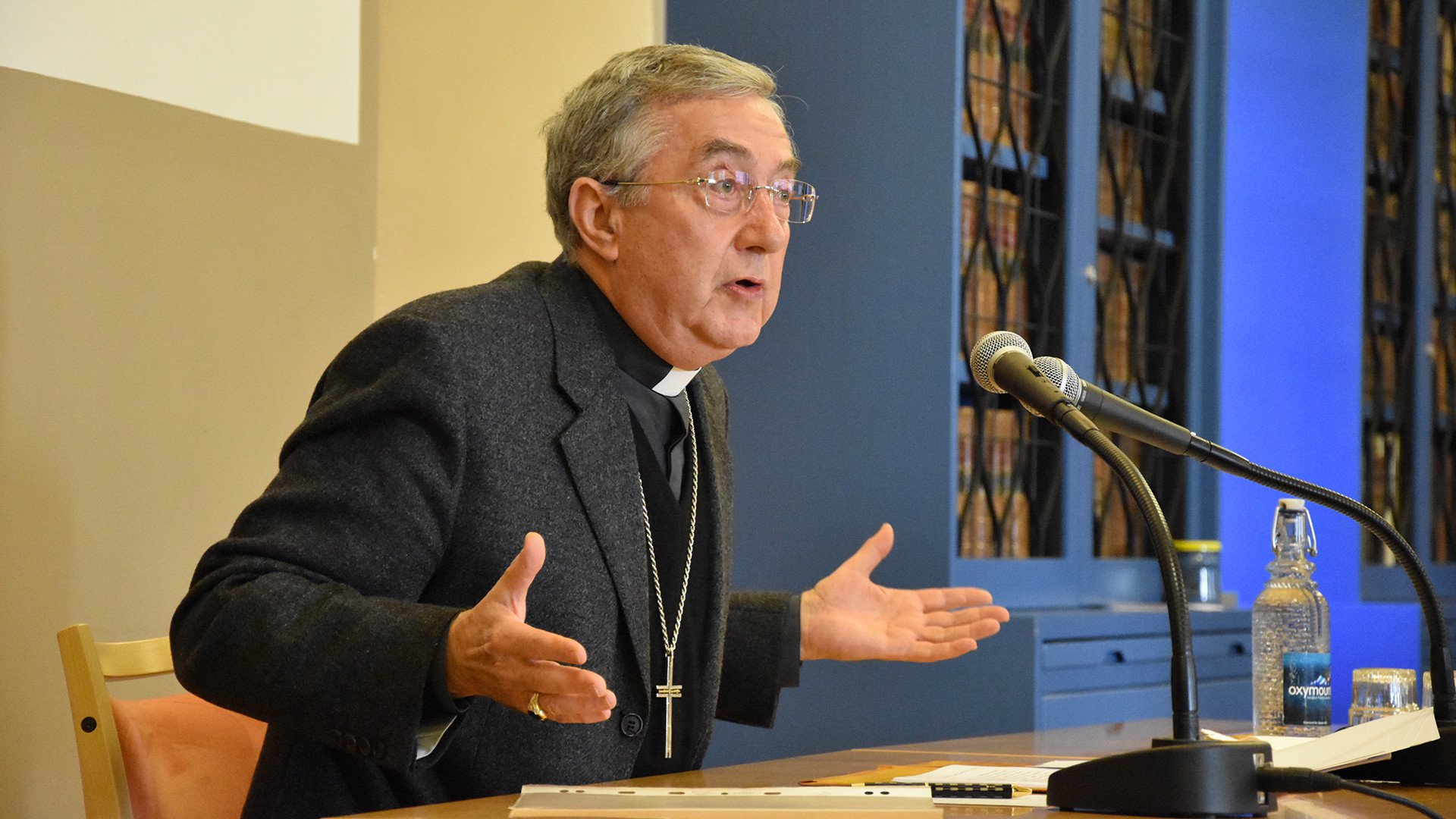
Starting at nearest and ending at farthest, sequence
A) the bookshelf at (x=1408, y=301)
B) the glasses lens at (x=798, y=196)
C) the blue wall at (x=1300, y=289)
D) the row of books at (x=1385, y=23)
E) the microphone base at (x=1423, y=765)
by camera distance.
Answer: the microphone base at (x=1423, y=765)
the glasses lens at (x=798, y=196)
the blue wall at (x=1300, y=289)
the bookshelf at (x=1408, y=301)
the row of books at (x=1385, y=23)

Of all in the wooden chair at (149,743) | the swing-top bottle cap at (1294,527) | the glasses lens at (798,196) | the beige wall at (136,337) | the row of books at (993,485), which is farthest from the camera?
the row of books at (993,485)

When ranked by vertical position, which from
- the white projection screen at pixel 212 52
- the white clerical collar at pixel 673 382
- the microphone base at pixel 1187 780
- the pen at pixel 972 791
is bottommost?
the pen at pixel 972 791

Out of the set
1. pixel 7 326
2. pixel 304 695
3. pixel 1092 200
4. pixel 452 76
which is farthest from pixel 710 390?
pixel 1092 200

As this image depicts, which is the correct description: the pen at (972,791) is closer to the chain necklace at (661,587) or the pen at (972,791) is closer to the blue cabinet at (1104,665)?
the chain necklace at (661,587)

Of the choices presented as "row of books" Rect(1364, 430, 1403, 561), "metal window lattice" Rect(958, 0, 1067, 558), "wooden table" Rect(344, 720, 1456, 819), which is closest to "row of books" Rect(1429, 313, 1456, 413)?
"row of books" Rect(1364, 430, 1403, 561)

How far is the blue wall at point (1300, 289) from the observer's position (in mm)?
4211

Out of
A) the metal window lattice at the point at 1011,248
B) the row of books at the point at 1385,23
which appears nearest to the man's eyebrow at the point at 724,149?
the metal window lattice at the point at 1011,248

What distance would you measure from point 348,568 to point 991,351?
0.67m

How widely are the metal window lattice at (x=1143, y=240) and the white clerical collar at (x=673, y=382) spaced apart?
6.96 ft

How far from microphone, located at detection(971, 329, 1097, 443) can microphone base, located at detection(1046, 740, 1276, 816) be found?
25 cm

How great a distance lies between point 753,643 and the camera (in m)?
1.86

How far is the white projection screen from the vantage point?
6.82 ft

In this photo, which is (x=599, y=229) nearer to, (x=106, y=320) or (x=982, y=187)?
(x=106, y=320)

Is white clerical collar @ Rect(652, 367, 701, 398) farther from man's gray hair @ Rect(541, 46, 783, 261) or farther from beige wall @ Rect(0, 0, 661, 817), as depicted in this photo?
beige wall @ Rect(0, 0, 661, 817)
